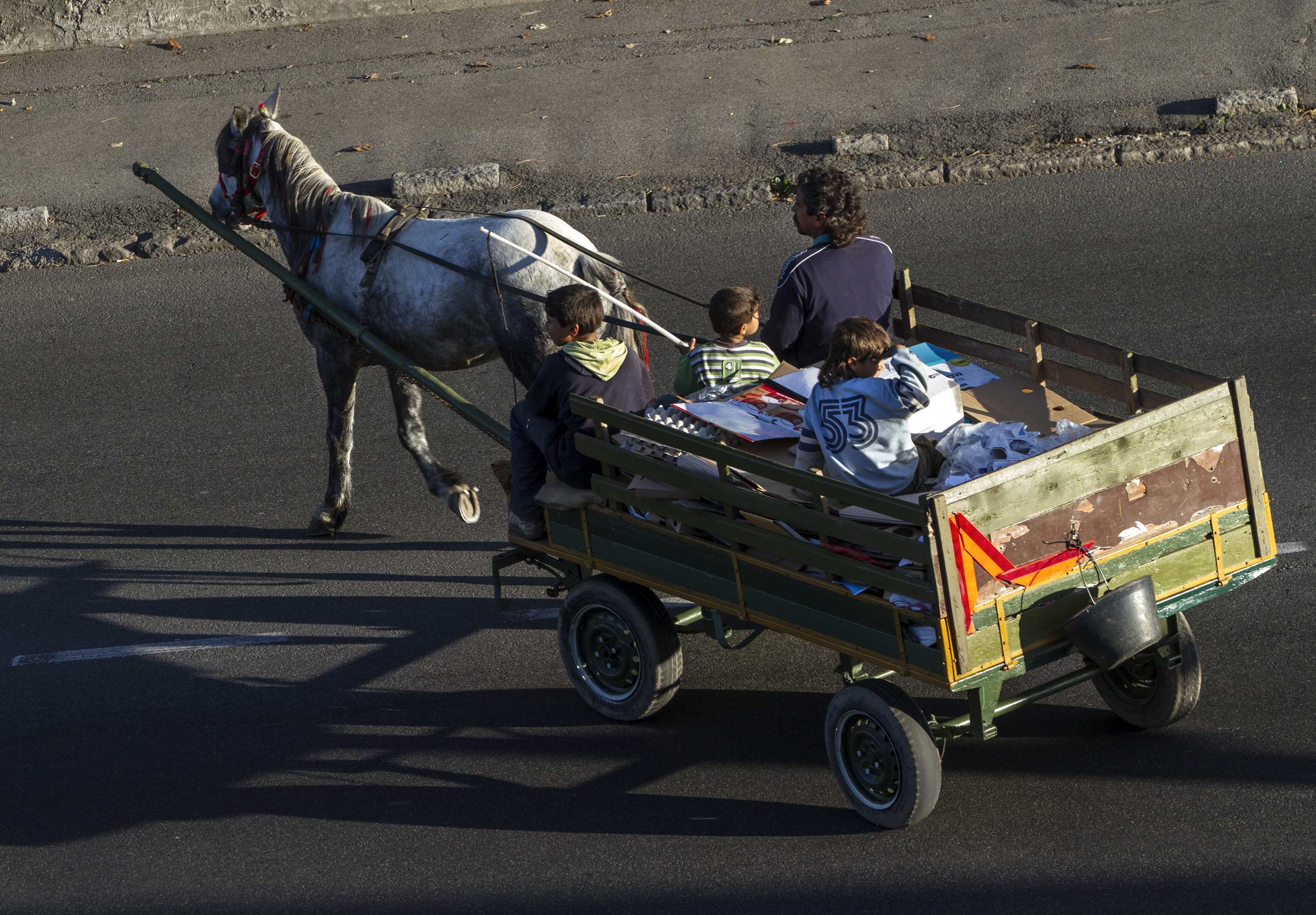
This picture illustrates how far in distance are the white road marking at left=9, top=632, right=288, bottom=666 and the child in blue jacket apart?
3187mm

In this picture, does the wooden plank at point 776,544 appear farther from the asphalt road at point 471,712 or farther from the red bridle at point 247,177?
the red bridle at point 247,177

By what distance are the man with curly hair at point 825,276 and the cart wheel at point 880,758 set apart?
5.85 ft

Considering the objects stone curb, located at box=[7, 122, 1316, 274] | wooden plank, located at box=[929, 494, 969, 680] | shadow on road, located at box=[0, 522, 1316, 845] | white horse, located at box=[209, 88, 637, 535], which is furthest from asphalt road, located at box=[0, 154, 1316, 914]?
stone curb, located at box=[7, 122, 1316, 274]

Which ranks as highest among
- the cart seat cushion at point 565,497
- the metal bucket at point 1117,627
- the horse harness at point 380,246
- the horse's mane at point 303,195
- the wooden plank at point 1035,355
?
the horse's mane at point 303,195

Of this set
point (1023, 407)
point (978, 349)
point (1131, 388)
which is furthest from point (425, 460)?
point (1131, 388)

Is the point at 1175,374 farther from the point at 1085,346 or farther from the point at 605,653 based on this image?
the point at 605,653

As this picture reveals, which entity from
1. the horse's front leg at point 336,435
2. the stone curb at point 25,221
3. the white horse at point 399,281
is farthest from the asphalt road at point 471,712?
the stone curb at point 25,221

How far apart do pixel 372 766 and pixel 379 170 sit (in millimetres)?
7535

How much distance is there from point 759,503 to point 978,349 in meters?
1.79

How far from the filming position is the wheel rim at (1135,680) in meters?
5.27

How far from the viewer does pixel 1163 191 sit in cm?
1048

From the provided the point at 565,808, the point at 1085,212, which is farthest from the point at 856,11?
the point at 565,808

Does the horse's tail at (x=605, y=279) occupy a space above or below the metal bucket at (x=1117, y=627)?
above

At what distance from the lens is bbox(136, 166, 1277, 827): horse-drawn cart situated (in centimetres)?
441
